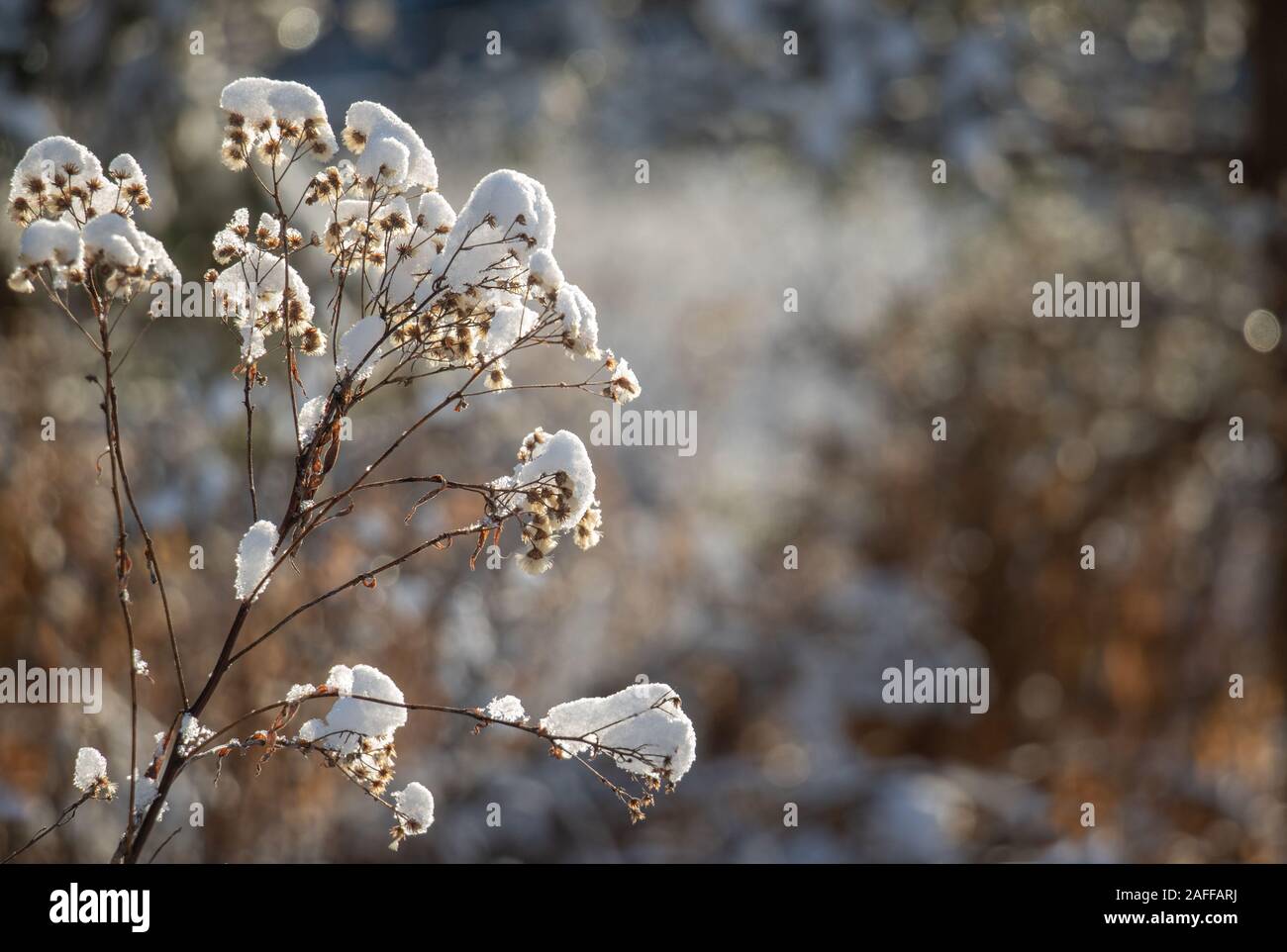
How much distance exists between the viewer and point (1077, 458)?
5.67 meters

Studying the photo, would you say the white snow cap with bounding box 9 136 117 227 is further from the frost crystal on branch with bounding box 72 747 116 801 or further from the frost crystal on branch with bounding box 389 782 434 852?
the frost crystal on branch with bounding box 389 782 434 852

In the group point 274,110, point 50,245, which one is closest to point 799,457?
point 274,110

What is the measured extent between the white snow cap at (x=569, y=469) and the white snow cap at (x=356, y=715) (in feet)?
0.84

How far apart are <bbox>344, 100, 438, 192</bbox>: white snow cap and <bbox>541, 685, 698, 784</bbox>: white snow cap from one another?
0.59 m

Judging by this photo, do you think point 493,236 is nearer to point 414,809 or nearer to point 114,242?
point 114,242

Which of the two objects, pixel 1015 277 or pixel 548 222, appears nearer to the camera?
pixel 548 222

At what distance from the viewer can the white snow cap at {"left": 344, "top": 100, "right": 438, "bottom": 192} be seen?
1187 millimetres

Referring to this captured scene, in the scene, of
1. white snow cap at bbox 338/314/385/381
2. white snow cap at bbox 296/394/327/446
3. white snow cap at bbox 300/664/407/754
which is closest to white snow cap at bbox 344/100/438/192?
white snow cap at bbox 338/314/385/381

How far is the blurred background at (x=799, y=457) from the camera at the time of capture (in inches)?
130

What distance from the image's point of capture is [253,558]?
1.17m

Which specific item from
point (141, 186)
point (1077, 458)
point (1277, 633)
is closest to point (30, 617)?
point (141, 186)

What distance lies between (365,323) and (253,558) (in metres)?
0.28
